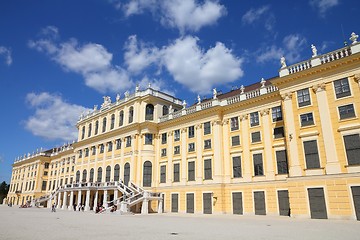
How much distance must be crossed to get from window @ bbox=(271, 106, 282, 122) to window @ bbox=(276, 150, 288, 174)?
12.7 ft

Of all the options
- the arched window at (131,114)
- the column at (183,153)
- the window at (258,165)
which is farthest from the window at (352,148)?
the arched window at (131,114)

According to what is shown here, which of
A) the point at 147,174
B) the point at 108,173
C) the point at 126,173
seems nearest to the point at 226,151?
the point at 147,174

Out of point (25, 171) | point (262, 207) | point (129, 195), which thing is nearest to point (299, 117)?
point (262, 207)

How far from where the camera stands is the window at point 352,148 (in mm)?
23391

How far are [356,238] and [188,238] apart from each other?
7.71 m

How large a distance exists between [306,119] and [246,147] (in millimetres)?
8643

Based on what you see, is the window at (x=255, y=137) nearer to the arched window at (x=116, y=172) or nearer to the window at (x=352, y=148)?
the window at (x=352, y=148)

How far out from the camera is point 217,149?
118 ft

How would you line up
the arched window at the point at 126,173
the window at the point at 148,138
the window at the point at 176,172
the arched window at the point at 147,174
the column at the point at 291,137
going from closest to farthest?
1. the column at the point at 291,137
2. the window at the point at 176,172
3. the arched window at the point at 147,174
4. the arched window at the point at 126,173
5. the window at the point at 148,138

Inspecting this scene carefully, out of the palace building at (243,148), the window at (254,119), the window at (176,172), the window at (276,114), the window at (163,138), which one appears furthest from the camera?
the window at (163,138)

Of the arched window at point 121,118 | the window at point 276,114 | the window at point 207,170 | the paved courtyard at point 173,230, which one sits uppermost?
the arched window at point 121,118

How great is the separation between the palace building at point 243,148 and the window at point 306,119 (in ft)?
0.31

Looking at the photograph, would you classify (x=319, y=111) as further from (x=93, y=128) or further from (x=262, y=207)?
(x=93, y=128)

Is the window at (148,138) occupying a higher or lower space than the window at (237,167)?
higher
